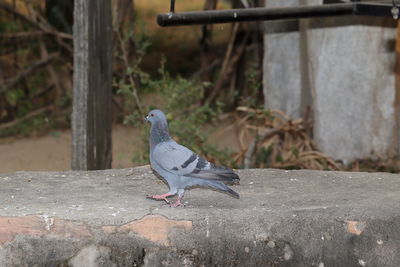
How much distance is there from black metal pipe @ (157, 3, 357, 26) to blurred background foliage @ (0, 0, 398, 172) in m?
1.59

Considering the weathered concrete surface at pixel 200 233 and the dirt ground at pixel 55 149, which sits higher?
the weathered concrete surface at pixel 200 233

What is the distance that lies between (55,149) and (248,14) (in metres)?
3.54

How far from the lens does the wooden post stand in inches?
178

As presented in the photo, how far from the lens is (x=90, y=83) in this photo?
4.56m

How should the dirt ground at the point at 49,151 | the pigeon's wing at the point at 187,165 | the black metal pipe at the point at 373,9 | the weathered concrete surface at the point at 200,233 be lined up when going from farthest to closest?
1. the dirt ground at the point at 49,151
2. the black metal pipe at the point at 373,9
3. the pigeon's wing at the point at 187,165
4. the weathered concrete surface at the point at 200,233

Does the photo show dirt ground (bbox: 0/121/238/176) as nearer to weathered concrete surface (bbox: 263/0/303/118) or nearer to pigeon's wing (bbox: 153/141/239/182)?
weathered concrete surface (bbox: 263/0/303/118)

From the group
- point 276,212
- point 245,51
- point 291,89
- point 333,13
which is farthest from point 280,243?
point 245,51

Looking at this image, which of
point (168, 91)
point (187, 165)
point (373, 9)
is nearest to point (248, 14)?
point (373, 9)

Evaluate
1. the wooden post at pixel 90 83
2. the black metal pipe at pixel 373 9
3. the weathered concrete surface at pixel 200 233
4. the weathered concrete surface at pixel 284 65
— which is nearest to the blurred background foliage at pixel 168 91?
the weathered concrete surface at pixel 284 65

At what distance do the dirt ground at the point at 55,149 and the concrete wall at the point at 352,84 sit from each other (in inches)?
55.5

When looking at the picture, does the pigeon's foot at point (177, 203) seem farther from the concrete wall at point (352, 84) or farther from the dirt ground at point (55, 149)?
the dirt ground at point (55, 149)

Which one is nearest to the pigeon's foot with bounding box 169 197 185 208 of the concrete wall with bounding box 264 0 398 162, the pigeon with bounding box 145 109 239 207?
the pigeon with bounding box 145 109 239 207

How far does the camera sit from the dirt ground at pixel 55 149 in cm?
651

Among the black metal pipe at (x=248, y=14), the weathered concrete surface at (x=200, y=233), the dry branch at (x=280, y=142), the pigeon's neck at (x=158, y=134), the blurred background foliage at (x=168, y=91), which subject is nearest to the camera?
the weathered concrete surface at (x=200, y=233)
